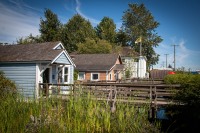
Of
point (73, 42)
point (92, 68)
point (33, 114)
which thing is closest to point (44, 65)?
point (33, 114)

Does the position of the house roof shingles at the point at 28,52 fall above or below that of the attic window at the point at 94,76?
above

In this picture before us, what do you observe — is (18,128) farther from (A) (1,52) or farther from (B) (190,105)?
(A) (1,52)

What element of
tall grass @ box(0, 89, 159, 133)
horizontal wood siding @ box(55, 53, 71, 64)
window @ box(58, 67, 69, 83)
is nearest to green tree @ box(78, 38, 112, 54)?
window @ box(58, 67, 69, 83)

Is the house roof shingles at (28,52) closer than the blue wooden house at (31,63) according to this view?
No

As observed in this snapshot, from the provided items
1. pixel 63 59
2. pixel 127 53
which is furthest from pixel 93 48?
pixel 63 59

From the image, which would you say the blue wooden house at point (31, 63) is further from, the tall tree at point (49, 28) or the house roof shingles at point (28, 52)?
the tall tree at point (49, 28)

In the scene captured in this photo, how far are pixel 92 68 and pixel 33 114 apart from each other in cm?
2418

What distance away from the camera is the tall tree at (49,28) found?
2121 inches

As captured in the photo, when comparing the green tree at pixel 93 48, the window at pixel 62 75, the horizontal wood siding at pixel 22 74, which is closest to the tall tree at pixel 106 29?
the green tree at pixel 93 48

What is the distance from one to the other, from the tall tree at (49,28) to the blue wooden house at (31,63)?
120 feet

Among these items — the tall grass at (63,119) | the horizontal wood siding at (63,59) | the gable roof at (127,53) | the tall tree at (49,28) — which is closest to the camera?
the tall grass at (63,119)

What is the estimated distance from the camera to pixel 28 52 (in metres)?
16.8

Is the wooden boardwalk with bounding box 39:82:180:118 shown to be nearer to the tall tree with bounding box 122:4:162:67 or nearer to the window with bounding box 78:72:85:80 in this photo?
the window with bounding box 78:72:85:80

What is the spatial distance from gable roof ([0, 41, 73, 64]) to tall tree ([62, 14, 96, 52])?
3869 centimetres
